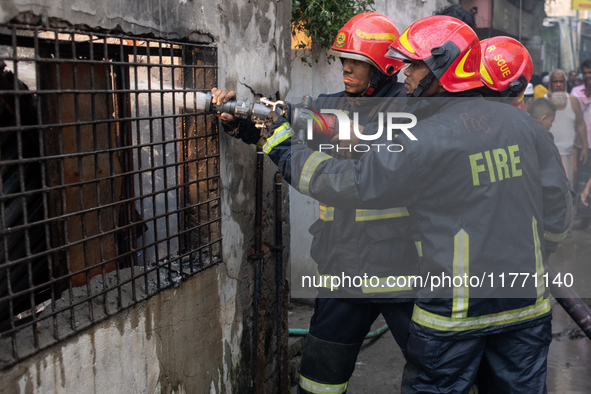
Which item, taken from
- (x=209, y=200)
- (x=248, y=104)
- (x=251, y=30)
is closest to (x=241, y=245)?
(x=209, y=200)

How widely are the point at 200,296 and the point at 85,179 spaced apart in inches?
34.4

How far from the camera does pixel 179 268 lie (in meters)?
2.81

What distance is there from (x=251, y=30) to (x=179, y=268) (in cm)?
138

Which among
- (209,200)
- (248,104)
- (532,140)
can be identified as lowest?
(209,200)

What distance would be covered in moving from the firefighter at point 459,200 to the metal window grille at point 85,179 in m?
0.54

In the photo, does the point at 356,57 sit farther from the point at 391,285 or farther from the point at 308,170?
the point at 391,285

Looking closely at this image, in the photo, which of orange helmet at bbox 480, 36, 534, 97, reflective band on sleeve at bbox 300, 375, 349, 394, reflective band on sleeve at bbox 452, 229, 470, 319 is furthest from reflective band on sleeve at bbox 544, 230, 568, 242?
orange helmet at bbox 480, 36, 534, 97

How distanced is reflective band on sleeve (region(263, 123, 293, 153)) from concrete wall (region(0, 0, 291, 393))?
0.35m

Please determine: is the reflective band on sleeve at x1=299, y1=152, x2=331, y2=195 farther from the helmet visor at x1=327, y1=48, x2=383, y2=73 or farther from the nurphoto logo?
the helmet visor at x1=327, y1=48, x2=383, y2=73

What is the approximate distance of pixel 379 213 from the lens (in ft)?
9.69

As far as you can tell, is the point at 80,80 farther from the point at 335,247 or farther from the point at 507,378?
the point at 507,378

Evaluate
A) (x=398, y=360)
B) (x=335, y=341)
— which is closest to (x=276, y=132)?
(x=335, y=341)

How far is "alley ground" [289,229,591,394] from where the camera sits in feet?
13.4

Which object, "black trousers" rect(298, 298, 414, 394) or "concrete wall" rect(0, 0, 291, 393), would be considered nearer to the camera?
"concrete wall" rect(0, 0, 291, 393)
